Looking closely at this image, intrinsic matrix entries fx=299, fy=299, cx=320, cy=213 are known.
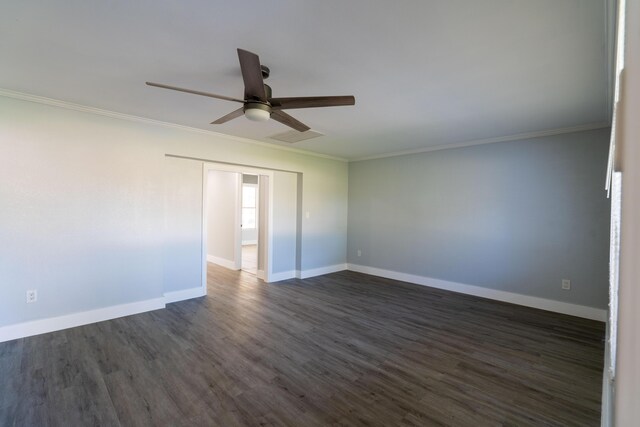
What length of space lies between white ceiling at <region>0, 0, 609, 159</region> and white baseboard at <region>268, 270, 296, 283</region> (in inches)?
125

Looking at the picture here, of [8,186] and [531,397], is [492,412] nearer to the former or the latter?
[531,397]

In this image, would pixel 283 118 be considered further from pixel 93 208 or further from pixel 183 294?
pixel 183 294

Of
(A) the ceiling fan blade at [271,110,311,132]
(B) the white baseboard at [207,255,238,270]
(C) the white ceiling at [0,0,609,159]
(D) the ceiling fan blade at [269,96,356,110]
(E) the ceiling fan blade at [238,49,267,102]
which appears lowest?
(B) the white baseboard at [207,255,238,270]

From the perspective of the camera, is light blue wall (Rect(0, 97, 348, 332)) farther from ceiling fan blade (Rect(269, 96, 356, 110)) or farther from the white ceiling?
ceiling fan blade (Rect(269, 96, 356, 110))

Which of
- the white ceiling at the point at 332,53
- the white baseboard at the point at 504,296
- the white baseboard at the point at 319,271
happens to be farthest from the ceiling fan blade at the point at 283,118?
the white baseboard at the point at 504,296

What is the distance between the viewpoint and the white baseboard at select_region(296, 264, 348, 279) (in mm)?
5852

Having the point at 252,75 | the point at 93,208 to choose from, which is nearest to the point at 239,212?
the point at 93,208

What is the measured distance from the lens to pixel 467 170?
4855mm

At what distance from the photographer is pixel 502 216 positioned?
450 centimetres

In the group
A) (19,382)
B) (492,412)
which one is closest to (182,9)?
(19,382)

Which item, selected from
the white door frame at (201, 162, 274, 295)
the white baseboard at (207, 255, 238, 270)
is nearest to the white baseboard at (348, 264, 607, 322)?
the white door frame at (201, 162, 274, 295)

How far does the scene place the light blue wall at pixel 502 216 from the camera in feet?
12.6

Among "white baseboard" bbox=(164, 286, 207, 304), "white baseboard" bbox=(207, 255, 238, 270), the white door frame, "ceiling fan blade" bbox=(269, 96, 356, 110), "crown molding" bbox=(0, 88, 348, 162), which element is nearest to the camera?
"ceiling fan blade" bbox=(269, 96, 356, 110)

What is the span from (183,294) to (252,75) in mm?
3584
